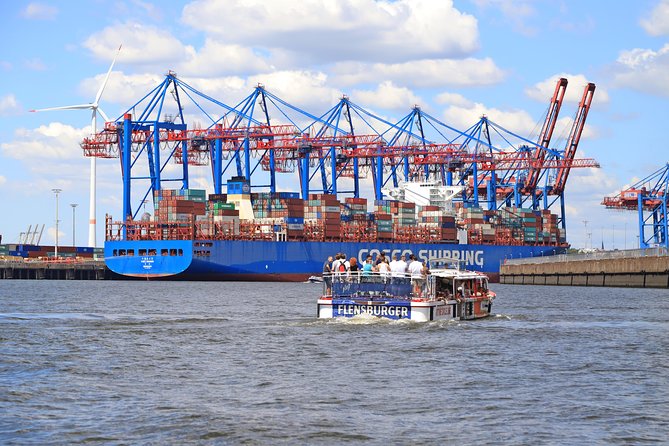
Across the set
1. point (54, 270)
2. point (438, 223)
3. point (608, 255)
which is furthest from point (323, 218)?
point (54, 270)

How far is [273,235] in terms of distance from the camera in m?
125

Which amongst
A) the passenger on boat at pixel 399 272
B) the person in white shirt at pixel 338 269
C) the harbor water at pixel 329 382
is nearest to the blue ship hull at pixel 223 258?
the harbor water at pixel 329 382

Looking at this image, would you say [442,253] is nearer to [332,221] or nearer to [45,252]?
[332,221]

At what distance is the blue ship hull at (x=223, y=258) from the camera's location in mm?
120125

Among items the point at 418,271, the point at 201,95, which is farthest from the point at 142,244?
the point at 418,271

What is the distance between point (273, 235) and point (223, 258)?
7041 millimetres

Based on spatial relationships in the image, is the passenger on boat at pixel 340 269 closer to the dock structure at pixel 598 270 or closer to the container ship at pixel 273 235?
the dock structure at pixel 598 270

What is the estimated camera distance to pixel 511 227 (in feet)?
496

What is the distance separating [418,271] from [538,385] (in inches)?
484

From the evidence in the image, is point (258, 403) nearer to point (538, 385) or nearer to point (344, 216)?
point (538, 385)

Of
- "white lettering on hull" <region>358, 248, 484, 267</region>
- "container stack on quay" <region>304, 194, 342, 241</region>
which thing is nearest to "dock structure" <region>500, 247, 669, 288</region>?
"white lettering on hull" <region>358, 248, 484, 267</region>

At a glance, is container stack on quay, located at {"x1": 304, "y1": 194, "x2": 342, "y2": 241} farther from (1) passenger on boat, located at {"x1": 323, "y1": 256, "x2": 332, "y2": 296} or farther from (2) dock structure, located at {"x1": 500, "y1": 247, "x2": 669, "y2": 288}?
(1) passenger on boat, located at {"x1": 323, "y1": 256, "x2": 332, "y2": 296}

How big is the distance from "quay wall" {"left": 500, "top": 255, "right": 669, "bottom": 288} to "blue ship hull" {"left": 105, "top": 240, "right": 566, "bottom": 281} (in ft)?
26.9

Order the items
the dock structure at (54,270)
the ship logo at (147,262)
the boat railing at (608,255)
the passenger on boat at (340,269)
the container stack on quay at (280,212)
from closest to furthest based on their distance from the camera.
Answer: the passenger on boat at (340,269) < the boat railing at (608,255) < the ship logo at (147,262) < the container stack on quay at (280,212) < the dock structure at (54,270)
